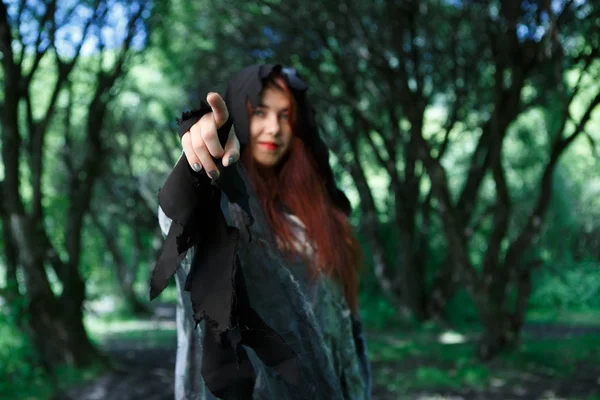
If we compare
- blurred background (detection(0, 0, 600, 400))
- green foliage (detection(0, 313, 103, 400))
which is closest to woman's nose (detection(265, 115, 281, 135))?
blurred background (detection(0, 0, 600, 400))

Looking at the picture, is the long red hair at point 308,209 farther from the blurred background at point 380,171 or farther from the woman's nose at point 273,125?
the blurred background at point 380,171

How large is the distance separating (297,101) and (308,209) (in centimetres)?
37

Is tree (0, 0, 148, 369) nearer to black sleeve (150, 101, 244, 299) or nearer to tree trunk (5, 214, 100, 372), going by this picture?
tree trunk (5, 214, 100, 372)

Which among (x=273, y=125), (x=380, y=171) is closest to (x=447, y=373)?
(x=273, y=125)

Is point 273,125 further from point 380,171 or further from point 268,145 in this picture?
point 380,171

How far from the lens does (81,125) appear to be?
20.2m

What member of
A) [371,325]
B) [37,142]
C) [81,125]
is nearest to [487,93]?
[371,325]

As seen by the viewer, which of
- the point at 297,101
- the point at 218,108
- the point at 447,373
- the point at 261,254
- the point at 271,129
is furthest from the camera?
the point at 447,373

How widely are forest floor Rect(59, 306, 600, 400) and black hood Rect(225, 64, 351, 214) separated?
18.4 ft

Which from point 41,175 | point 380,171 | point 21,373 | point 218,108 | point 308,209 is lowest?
point 21,373

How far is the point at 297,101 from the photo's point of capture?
2262 millimetres

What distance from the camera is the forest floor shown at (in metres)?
7.51

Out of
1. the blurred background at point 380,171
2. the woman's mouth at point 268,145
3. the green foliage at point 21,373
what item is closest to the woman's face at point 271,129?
the woman's mouth at point 268,145

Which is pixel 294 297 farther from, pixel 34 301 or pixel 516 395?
pixel 34 301
